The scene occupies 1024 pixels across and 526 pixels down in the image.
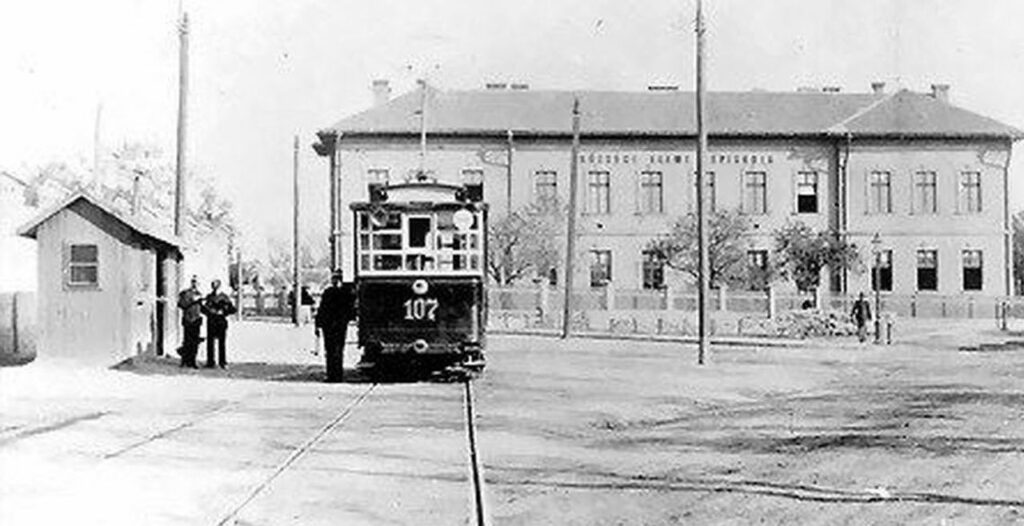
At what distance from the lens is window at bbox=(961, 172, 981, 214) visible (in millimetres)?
53562

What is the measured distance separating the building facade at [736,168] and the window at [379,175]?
46 millimetres

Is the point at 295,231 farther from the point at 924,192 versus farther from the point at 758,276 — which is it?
the point at 924,192

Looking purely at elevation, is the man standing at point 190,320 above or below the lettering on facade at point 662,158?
below

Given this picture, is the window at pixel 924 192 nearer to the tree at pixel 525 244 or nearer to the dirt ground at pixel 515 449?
the tree at pixel 525 244

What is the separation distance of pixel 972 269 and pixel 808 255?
7499 mm

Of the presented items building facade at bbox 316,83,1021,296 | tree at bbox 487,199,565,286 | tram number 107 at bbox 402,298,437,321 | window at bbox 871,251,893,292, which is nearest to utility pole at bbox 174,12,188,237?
tram number 107 at bbox 402,298,437,321

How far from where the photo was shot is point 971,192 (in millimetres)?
53812

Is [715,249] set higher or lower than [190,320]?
higher

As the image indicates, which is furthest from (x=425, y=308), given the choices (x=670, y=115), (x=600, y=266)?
(x=670, y=115)

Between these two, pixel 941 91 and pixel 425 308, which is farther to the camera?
pixel 941 91

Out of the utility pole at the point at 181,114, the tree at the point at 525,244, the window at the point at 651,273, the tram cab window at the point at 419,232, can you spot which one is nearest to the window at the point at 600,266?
the window at the point at 651,273

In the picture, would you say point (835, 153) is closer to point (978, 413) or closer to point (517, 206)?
point (517, 206)

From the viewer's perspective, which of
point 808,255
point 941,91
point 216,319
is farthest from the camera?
point 941,91

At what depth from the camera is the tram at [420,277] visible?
19.8m
